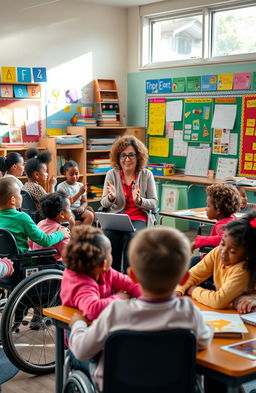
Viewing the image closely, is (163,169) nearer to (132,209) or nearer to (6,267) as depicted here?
(132,209)

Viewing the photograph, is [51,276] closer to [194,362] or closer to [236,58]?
[194,362]

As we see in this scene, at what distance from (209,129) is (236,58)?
2.96ft

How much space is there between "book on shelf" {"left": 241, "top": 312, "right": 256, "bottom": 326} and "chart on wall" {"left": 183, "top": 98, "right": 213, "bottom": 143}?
4858 mm

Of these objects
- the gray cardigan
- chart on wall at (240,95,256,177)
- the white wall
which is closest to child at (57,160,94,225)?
the gray cardigan

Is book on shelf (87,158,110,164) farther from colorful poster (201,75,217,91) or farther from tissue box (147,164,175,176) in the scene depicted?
colorful poster (201,75,217,91)

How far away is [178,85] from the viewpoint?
23.1ft

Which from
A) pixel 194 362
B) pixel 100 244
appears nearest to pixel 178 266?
pixel 194 362

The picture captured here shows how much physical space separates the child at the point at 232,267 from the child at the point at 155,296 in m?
0.50

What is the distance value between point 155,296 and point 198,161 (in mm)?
5422

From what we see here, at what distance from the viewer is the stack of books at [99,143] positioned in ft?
23.6

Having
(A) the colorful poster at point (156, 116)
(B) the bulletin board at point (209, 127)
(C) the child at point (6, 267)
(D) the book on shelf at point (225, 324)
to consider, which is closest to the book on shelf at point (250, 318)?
(D) the book on shelf at point (225, 324)

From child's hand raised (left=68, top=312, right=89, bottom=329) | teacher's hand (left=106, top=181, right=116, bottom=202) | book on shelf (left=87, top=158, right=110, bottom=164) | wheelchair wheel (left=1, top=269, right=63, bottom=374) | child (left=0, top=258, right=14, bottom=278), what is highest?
teacher's hand (left=106, top=181, right=116, bottom=202)

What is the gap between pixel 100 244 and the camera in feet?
6.79

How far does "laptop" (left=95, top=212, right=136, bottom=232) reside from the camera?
4.03m
